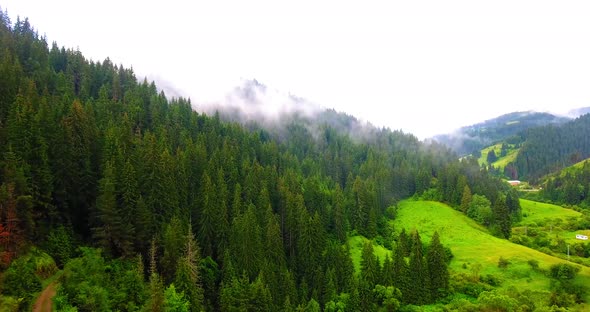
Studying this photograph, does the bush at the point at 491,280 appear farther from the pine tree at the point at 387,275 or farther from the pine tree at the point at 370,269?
the pine tree at the point at 370,269

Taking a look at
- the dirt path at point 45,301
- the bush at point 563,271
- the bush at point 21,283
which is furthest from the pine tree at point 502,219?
the bush at point 21,283

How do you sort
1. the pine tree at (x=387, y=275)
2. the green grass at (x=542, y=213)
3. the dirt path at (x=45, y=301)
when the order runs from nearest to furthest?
the dirt path at (x=45, y=301) → the pine tree at (x=387, y=275) → the green grass at (x=542, y=213)

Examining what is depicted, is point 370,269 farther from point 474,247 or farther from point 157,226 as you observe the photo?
point 474,247

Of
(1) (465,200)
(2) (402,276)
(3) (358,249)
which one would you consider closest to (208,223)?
(2) (402,276)

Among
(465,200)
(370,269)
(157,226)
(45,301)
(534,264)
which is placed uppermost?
(157,226)

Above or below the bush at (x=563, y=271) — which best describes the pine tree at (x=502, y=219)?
above

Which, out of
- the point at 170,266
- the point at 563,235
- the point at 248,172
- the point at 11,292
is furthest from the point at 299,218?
the point at 563,235

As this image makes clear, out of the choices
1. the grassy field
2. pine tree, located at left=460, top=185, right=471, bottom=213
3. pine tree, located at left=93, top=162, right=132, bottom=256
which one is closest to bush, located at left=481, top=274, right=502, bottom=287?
the grassy field
